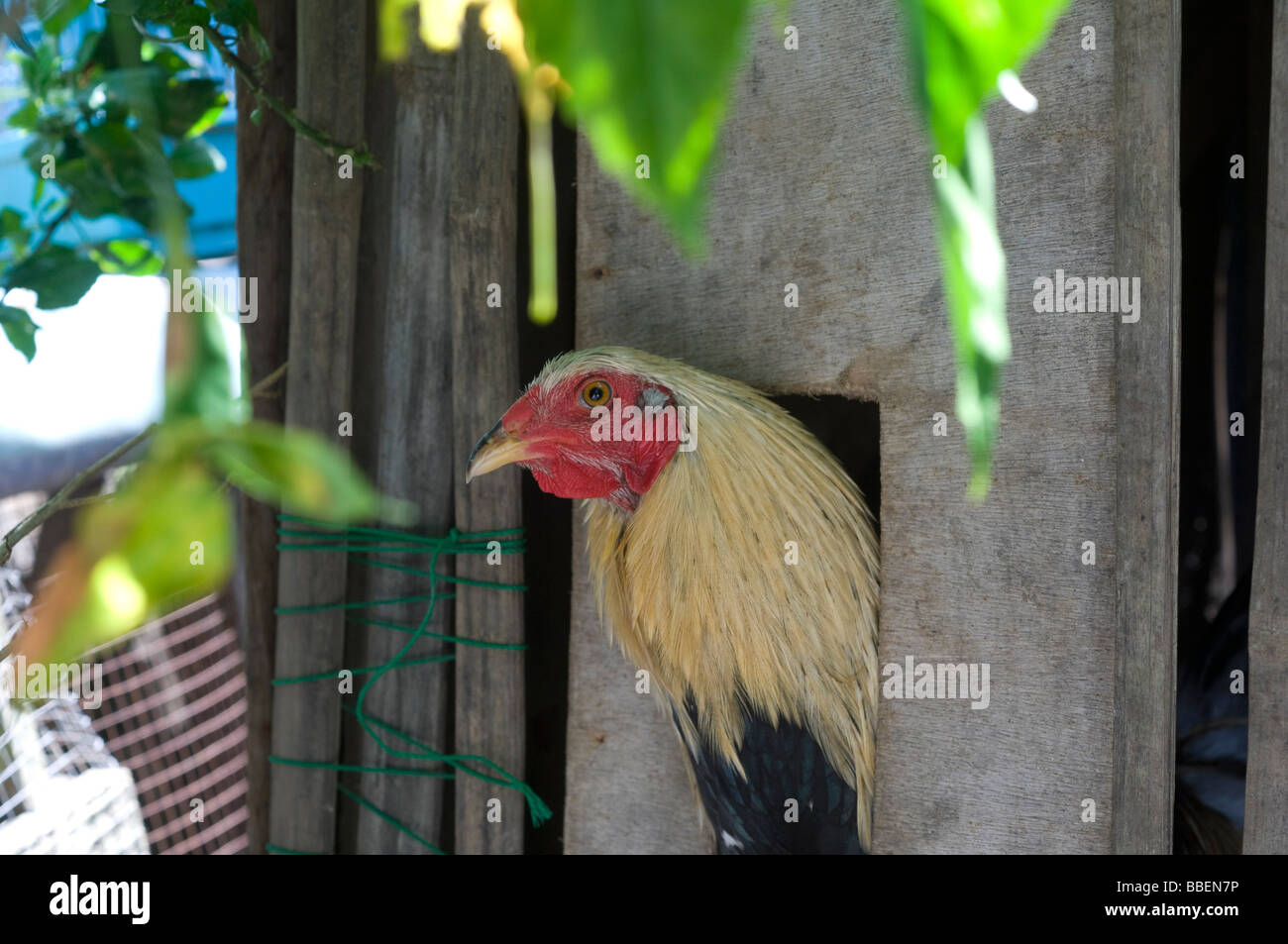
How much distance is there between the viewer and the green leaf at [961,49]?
0.79 feet

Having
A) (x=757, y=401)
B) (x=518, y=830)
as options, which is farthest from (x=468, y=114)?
(x=518, y=830)

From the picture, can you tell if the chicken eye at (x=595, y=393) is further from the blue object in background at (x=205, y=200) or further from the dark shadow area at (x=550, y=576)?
the blue object in background at (x=205, y=200)

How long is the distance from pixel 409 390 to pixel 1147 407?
1.56m

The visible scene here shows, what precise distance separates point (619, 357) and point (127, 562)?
1642 mm

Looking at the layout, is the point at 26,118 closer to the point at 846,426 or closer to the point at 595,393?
the point at 595,393

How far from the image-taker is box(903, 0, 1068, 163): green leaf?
0.79ft

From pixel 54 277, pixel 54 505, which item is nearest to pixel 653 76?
pixel 54 505

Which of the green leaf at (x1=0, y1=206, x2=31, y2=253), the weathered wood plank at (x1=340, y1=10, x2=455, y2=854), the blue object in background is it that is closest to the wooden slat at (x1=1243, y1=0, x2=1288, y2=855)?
the weathered wood plank at (x1=340, y1=10, x2=455, y2=854)

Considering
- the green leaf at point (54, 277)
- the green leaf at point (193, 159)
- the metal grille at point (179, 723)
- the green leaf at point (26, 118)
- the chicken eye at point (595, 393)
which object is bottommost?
the metal grille at point (179, 723)

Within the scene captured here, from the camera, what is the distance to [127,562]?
224 mm

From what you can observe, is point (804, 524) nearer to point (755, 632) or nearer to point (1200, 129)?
point (755, 632)

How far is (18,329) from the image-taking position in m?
2.26

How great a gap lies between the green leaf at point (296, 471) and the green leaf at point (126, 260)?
2.72 m

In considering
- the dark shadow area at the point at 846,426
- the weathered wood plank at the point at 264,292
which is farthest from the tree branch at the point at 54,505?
the dark shadow area at the point at 846,426
